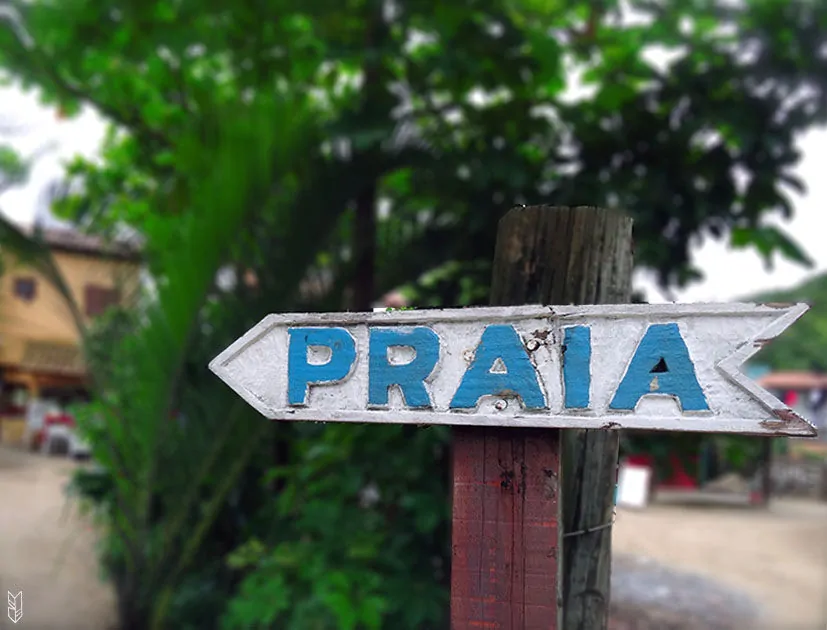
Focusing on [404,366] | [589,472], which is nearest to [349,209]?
[589,472]

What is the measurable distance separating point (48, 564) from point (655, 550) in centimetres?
626

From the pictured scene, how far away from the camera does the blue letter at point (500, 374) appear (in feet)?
4.46

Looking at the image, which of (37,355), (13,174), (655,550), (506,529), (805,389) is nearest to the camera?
(506,529)

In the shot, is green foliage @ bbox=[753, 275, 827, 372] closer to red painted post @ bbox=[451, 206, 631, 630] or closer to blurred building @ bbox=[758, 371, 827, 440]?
blurred building @ bbox=[758, 371, 827, 440]

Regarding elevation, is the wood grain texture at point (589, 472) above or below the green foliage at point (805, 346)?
below

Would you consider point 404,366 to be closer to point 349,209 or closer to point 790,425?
point 790,425

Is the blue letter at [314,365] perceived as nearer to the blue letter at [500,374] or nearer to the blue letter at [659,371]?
the blue letter at [500,374]

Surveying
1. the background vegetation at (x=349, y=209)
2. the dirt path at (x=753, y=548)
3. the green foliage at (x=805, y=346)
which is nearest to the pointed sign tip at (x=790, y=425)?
the background vegetation at (x=349, y=209)

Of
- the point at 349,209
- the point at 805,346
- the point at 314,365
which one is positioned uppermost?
the point at 805,346

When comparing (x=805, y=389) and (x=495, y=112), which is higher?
(x=495, y=112)

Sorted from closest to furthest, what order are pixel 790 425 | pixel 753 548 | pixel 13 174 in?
1. pixel 790 425
2. pixel 13 174
3. pixel 753 548

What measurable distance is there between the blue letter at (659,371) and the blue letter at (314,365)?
0.51m

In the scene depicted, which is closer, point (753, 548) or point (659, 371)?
point (659, 371)

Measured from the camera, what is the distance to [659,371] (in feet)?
4.27
